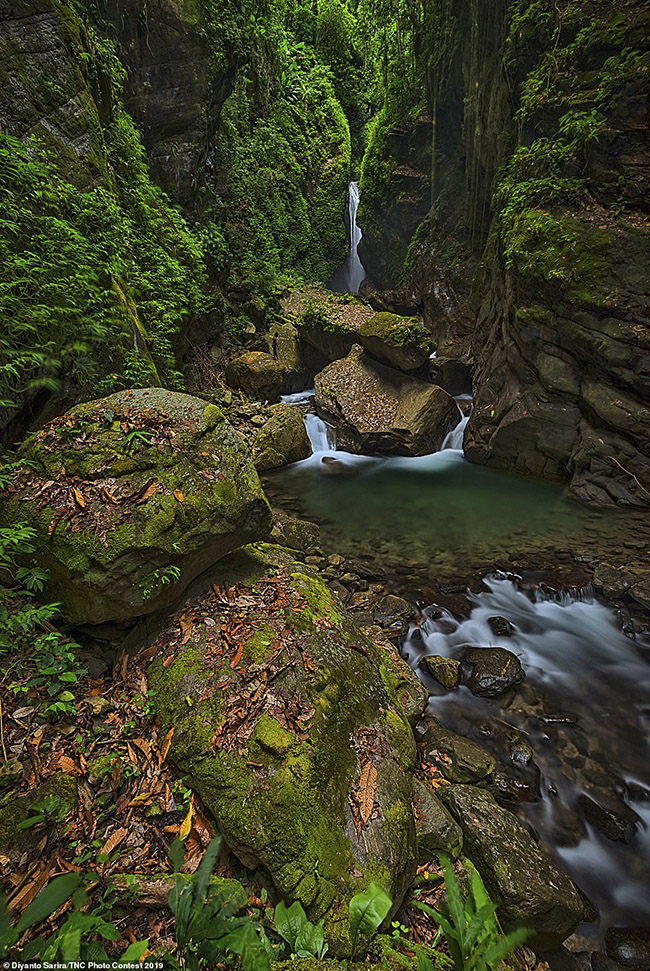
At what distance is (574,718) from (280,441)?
7.69m

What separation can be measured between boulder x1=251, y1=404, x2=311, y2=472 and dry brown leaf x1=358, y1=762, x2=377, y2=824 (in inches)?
296

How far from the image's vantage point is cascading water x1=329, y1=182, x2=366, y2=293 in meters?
19.1

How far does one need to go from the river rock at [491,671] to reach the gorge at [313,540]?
1.7 inches

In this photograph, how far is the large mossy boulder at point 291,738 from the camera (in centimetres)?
195

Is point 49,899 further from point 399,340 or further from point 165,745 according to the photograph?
point 399,340

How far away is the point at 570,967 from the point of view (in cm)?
250

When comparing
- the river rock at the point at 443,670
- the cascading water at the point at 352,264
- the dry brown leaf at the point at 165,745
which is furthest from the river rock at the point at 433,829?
the cascading water at the point at 352,264

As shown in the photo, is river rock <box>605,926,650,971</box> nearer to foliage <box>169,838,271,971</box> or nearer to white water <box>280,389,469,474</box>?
foliage <box>169,838,271,971</box>

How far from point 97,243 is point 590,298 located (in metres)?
7.81

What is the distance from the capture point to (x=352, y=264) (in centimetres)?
1953

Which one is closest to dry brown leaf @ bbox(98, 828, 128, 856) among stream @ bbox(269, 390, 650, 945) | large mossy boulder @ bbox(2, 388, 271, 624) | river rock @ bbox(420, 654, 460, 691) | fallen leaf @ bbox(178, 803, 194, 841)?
fallen leaf @ bbox(178, 803, 194, 841)

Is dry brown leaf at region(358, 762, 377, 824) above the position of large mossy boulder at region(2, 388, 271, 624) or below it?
below

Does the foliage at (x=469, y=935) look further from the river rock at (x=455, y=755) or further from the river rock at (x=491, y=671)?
the river rock at (x=491, y=671)

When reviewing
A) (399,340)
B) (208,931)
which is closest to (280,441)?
(399,340)
